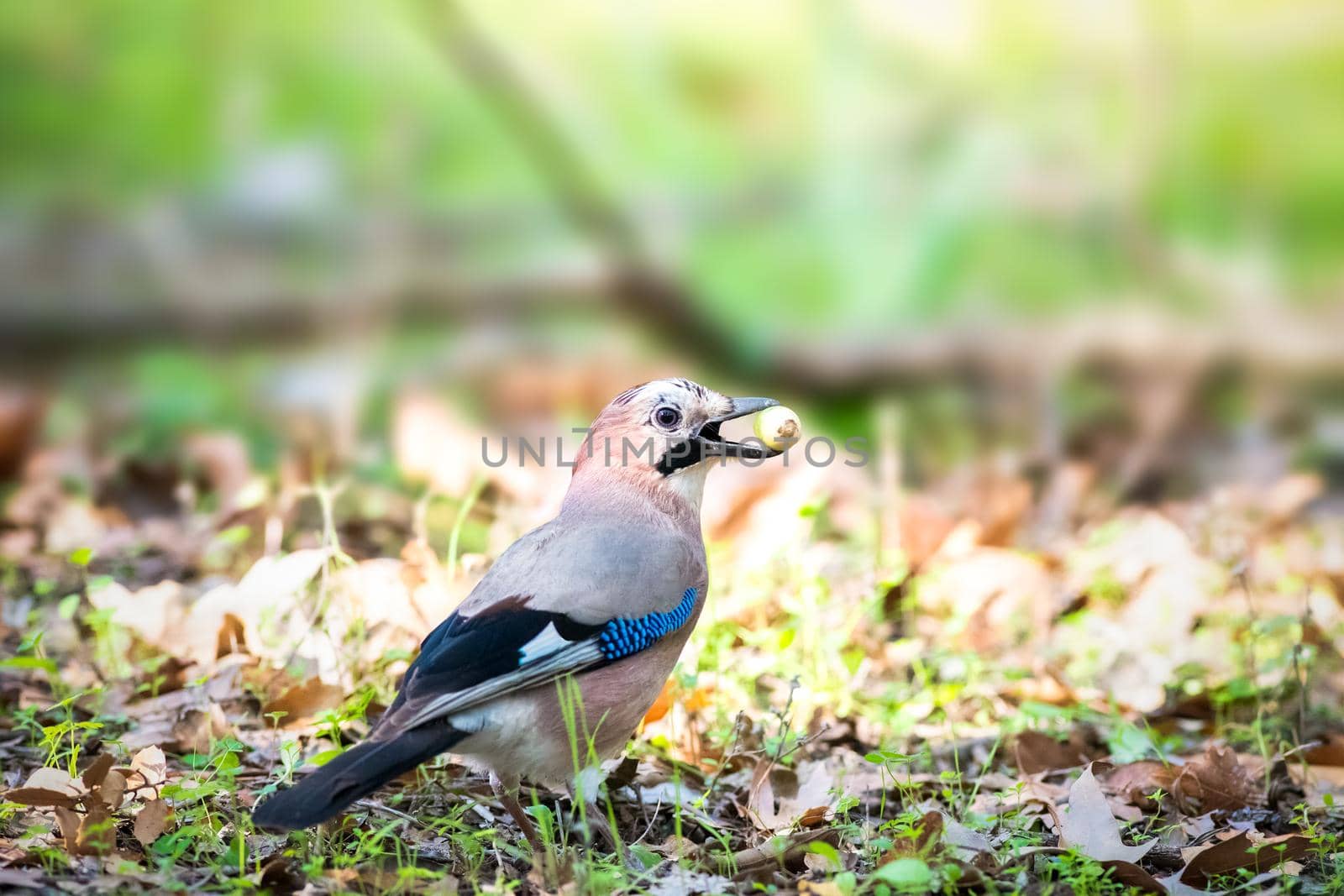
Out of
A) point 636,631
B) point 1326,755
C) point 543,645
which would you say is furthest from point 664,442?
point 1326,755

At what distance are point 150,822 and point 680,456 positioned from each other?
1.41 meters

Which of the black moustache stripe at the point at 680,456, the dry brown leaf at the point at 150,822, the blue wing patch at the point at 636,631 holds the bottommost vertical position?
the dry brown leaf at the point at 150,822

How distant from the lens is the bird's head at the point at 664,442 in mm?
3357

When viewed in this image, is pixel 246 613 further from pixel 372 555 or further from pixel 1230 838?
pixel 1230 838

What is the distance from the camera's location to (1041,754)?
3.43m

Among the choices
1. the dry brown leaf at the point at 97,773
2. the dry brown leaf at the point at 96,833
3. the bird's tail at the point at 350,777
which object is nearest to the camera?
the bird's tail at the point at 350,777

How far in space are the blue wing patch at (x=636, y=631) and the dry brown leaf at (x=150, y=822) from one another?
93 cm

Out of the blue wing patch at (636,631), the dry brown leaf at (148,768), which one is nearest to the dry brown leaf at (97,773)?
the dry brown leaf at (148,768)

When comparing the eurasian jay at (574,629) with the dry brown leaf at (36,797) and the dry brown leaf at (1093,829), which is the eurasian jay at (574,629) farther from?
the dry brown leaf at (1093,829)

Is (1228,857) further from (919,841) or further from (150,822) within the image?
(150,822)

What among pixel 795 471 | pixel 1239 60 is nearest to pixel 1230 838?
pixel 795 471

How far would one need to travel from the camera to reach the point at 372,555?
15.6 ft

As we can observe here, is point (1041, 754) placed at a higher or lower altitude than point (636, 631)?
lower

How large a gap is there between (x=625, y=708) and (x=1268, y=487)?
14.0 ft
